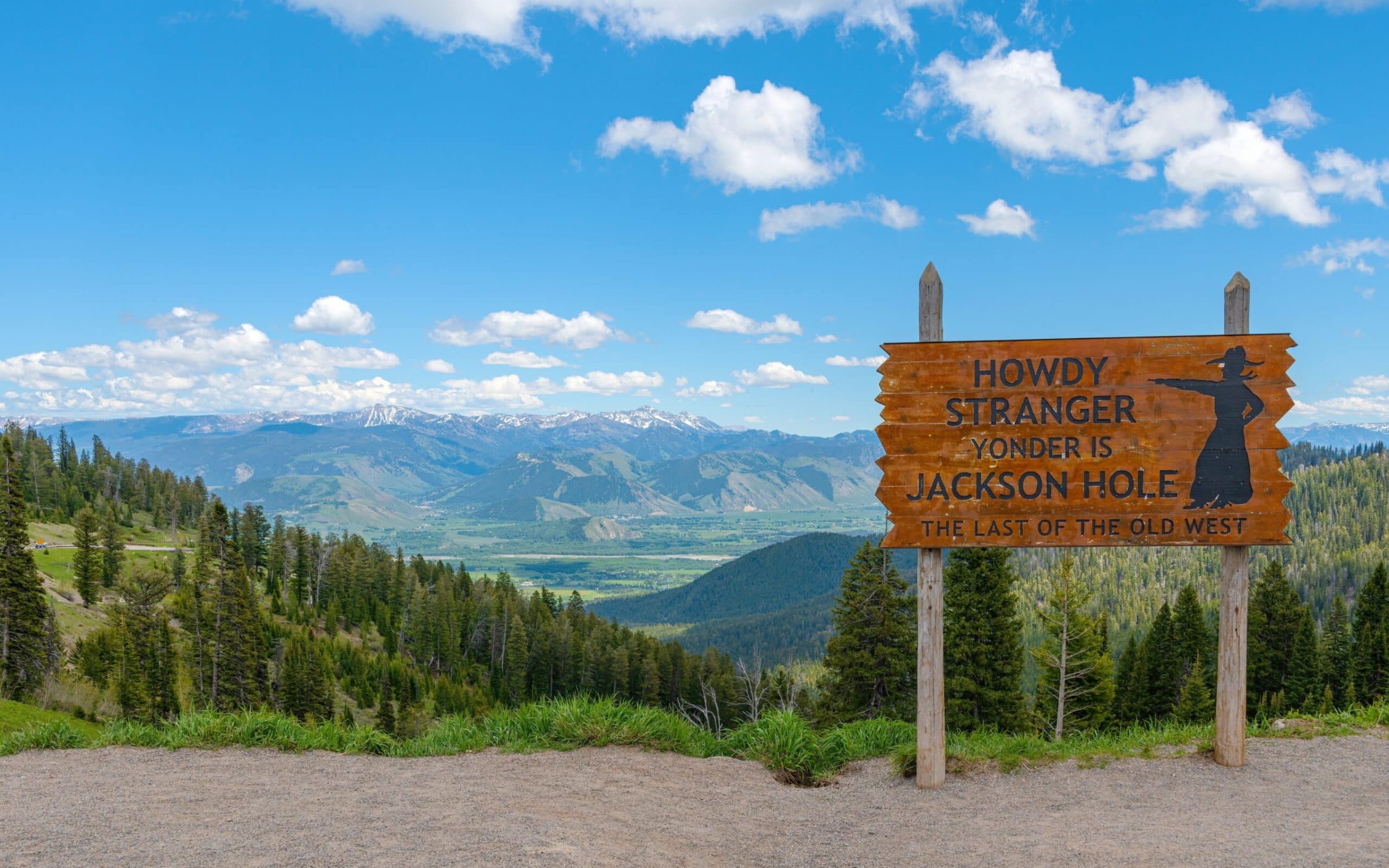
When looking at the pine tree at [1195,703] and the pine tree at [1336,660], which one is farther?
the pine tree at [1336,660]

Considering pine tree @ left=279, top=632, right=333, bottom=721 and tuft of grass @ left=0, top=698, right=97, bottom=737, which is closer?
tuft of grass @ left=0, top=698, right=97, bottom=737

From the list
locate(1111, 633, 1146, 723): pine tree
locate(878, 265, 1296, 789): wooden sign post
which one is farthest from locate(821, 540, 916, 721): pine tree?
locate(1111, 633, 1146, 723): pine tree

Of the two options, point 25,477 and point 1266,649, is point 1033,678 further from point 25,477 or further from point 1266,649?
point 25,477

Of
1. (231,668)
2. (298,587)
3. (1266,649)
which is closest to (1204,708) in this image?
(1266,649)

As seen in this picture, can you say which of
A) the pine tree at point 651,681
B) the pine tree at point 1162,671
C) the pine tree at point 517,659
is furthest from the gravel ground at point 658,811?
the pine tree at point 517,659

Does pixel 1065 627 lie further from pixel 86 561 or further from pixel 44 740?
pixel 86 561

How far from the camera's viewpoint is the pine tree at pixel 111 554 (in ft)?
276

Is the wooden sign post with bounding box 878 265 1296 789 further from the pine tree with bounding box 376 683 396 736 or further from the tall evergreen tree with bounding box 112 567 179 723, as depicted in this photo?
the pine tree with bounding box 376 683 396 736

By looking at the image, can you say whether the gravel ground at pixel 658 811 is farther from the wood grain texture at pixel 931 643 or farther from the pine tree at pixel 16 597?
the pine tree at pixel 16 597

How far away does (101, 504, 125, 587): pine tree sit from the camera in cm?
8406

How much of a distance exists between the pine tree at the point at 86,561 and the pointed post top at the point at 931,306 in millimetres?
93982

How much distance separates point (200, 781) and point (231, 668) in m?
54.3

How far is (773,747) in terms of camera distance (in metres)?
11.0

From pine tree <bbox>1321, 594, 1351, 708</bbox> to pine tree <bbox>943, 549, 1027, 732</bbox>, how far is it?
23804 millimetres
